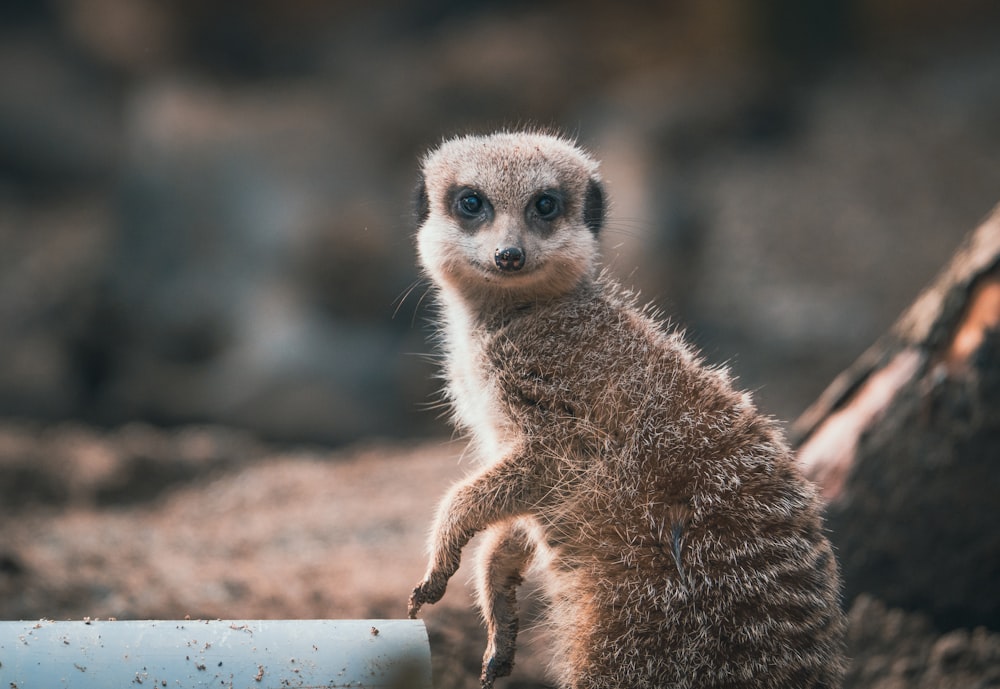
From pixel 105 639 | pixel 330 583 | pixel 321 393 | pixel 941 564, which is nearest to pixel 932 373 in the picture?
pixel 941 564

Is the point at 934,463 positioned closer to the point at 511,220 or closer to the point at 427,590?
the point at 511,220

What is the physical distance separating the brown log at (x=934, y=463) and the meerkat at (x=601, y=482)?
0.67 metres

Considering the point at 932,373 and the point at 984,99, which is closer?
the point at 932,373

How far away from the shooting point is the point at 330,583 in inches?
139

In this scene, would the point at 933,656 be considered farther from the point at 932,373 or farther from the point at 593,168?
the point at 593,168

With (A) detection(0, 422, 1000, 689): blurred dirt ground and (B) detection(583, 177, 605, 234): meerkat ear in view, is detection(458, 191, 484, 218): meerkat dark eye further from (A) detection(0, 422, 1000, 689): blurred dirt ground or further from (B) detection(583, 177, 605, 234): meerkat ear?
(A) detection(0, 422, 1000, 689): blurred dirt ground

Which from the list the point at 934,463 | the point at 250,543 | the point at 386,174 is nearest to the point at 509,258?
the point at 934,463

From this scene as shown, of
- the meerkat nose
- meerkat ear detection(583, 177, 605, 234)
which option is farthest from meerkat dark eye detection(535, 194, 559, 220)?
the meerkat nose

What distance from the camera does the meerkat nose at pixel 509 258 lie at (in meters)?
2.44

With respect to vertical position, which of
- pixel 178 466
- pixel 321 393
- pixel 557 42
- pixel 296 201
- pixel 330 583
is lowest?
pixel 330 583

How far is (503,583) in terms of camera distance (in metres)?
2.49

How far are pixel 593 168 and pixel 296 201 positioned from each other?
4783 mm

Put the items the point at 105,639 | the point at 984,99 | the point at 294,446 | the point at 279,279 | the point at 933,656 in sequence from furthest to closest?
the point at 984,99
the point at 279,279
the point at 294,446
the point at 933,656
the point at 105,639

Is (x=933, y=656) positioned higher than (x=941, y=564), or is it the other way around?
(x=941, y=564)
